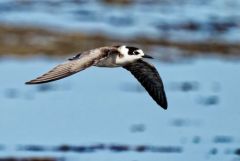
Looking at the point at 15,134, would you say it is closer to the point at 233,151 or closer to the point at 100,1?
the point at 233,151

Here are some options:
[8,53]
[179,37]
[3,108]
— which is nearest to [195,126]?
[3,108]

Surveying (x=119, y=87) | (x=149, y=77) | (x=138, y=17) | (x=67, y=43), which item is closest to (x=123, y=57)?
(x=149, y=77)

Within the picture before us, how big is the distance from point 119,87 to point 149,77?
7686 millimetres

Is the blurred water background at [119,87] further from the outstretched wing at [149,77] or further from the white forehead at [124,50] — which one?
the white forehead at [124,50]

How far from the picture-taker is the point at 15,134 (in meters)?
20.3

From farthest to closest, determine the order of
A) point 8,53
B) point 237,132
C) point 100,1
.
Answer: point 100,1
point 8,53
point 237,132

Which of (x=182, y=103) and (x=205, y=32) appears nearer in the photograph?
(x=182, y=103)

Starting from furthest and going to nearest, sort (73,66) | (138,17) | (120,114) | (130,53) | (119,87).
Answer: (138,17) → (119,87) → (120,114) → (130,53) → (73,66)

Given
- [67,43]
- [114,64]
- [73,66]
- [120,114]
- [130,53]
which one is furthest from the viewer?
[67,43]

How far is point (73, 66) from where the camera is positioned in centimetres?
1485

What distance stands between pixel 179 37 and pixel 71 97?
1032 cm

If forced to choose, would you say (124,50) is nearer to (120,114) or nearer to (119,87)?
(120,114)

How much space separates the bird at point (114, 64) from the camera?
47.9 feet

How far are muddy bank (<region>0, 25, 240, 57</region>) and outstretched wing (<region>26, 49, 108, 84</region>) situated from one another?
14.7 metres
